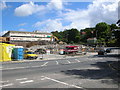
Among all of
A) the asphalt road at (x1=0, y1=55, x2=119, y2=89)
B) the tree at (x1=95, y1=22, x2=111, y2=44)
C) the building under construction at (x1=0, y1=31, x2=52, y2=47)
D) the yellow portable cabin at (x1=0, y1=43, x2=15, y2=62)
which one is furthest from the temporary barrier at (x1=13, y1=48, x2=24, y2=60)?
the building under construction at (x1=0, y1=31, x2=52, y2=47)

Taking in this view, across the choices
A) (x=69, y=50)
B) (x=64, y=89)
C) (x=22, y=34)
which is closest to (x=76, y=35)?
(x=22, y=34)

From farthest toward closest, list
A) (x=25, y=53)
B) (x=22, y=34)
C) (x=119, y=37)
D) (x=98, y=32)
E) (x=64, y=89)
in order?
(x=22, y=34), (x=98, y=32), (x=25, y=53), (x=119, y=37), (x=64, y=89)

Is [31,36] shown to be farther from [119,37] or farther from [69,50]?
[119,37]

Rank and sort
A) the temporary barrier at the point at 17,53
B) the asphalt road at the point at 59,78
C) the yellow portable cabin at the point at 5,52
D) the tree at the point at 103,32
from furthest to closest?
the tree at the point at 103,32
the temporary barrier at the point at 17,53
the yellow portable cabin at the point at 5,52
the asphalt road at the point at 59,78

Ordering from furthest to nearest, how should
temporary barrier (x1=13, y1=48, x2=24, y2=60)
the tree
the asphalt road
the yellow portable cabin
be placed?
the tree, temporary barrier (x1=13, y1=48, x2=24, y2=60), the yellow portable cabin, the asphalt road

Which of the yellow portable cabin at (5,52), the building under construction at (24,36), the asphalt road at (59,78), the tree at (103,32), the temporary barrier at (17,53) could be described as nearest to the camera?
the asphalt road at (59,78)

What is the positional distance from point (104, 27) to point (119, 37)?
85.2 m

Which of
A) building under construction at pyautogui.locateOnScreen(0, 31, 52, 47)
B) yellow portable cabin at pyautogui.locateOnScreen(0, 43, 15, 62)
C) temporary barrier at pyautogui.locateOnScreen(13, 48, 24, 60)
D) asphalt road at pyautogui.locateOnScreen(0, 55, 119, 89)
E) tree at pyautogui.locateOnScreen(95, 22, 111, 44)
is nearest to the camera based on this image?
asphalt road at pyautogui.locateOnScreen(0, 55, 119, 89)

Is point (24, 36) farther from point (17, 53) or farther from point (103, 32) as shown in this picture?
point (17, 53)

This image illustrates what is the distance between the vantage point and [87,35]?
11931 cm

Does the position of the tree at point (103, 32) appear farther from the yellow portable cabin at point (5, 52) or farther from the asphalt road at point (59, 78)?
the asphalt road at point (59, 78)

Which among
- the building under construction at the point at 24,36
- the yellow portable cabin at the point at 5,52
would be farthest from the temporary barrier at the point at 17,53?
the building under construction at the point at 24,36

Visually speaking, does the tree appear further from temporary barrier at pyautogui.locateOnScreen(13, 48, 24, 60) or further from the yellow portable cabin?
the yellow portable cabin

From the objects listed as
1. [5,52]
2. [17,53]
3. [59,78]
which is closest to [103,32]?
[17,53]
